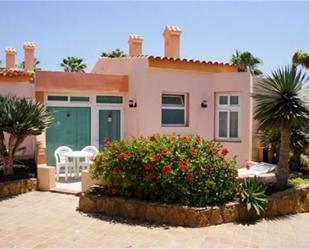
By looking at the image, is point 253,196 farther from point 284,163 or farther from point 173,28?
point 173,28

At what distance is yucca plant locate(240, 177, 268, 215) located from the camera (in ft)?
31.5

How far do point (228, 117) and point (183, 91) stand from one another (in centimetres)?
255

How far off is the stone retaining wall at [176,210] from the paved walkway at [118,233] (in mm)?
276

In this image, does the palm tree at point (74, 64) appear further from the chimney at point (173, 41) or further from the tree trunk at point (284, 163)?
the tree trunk at point (284, 163)

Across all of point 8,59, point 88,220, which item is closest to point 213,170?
point 88,220

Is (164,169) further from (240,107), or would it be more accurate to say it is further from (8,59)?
(8,59)

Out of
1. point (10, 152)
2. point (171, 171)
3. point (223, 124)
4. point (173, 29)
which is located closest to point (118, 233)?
point (171, 171)

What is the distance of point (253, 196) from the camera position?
9758 millimetres

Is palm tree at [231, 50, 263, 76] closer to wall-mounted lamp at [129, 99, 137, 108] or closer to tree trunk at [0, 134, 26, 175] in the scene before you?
wall-mounted lamp at [129, 99, 137, 108]

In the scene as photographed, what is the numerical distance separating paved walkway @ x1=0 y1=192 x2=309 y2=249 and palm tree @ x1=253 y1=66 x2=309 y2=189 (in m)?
2.51

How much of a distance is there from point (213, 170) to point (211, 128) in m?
7.15

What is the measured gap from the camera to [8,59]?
23.5m

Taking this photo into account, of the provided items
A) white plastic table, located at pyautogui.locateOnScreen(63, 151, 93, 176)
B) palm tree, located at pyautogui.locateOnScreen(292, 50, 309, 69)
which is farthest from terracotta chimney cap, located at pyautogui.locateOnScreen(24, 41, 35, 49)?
palm tree, located at pyautogui.locateOnScreen(292, 50, 309, 69)

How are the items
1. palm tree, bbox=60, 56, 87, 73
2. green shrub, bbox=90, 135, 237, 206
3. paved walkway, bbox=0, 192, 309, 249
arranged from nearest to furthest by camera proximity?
paved walkway, bbox=0, 192, 309, 249 < green shrub, bbox=90, 135, 237, 206 < palm tree, bbox=60, 56, 87, 73
